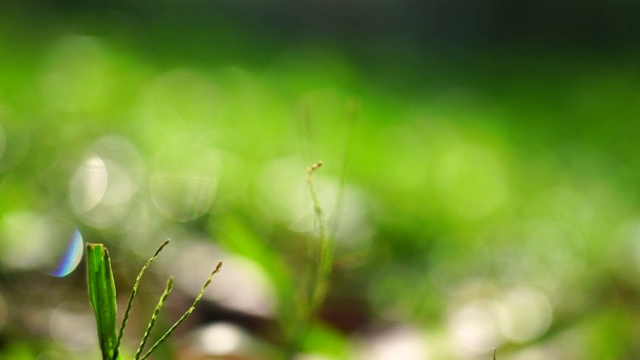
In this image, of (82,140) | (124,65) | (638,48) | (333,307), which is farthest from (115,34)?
(638,48)

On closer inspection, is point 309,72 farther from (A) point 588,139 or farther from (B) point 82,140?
(B) point 82,140

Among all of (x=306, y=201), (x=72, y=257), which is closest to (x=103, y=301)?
(x=72, y=257)

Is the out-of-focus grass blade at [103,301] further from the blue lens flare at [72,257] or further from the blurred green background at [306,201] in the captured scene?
the blue lens flare at [72,257]

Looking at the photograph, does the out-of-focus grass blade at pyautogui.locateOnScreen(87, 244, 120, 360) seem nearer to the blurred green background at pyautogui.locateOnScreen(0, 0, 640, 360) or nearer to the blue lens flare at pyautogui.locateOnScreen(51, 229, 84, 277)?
the blurred green background at pyautogui.locateOnScreen(0, 0, 640, 360)

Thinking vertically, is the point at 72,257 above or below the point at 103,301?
above

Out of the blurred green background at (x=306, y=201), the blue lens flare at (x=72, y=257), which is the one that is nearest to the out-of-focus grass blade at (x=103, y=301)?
the blurred green background at (x=306, y=201)

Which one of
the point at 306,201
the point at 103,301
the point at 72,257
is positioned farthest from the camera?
the point at 306,201

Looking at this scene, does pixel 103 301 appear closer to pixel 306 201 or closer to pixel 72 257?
pixel 72 257
